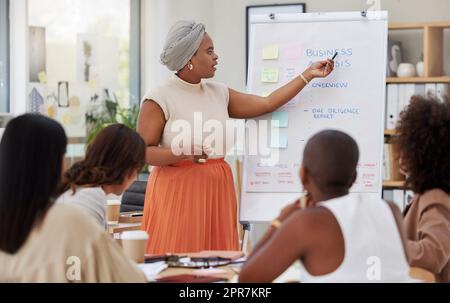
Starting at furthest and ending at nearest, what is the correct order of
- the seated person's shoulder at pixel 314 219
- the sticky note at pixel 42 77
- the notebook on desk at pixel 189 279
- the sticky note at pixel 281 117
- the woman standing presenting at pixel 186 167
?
A: the sticky note at pixel 42 77 → the sticky note at pixel 281 117 → the woman standing presenting at pixel 186 167 → the notebook on desk at pixel 189 279 → the seated person's shoulder at pixel 314 219

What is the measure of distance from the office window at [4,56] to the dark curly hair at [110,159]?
10.9ft

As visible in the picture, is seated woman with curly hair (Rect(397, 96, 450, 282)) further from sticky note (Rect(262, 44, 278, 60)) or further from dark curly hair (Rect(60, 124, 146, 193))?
sticky note (Rect(262, 44, 278, 60))

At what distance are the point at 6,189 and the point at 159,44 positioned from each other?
4.41 m

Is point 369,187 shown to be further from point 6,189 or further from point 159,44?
point 159,44

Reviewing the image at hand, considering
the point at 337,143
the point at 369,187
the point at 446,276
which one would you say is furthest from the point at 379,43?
the point at 337,143

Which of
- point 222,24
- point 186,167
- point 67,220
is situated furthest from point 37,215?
point 222,24

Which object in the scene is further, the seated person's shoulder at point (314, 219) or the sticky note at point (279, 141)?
the sticky note at point (279, 141)

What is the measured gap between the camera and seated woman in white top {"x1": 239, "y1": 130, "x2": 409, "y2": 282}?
207 centimetres

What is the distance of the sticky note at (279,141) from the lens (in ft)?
13.1

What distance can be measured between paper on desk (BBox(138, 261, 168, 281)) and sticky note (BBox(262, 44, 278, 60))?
1610 mm

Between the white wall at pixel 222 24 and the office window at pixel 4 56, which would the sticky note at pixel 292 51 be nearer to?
the white wall at pixel 222 24

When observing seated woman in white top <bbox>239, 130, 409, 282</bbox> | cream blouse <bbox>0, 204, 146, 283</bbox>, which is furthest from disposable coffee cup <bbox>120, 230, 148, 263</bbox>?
seated woman in white top <bbox>239, 130, 409, 282</bbox>

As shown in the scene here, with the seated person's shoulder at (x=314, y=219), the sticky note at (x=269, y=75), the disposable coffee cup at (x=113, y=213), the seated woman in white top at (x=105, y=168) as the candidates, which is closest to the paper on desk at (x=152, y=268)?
the seated woman in white top at (x=105, y=168)

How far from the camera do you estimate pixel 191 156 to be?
360 centimetres
